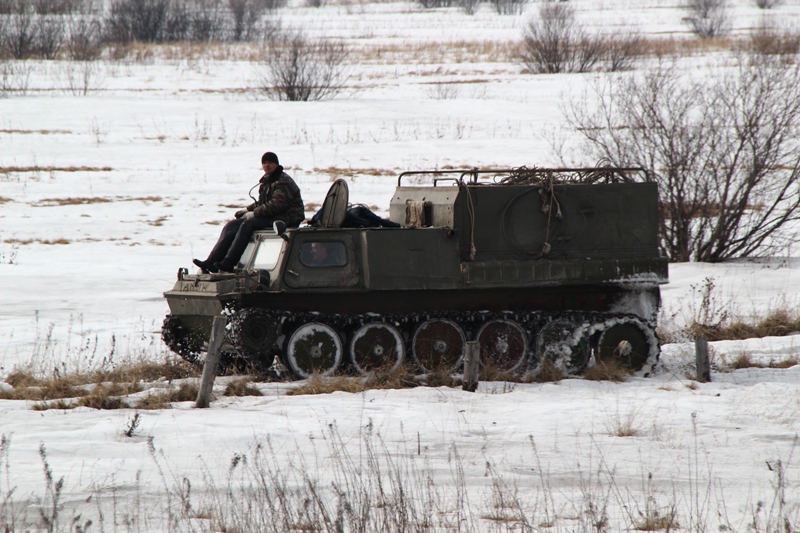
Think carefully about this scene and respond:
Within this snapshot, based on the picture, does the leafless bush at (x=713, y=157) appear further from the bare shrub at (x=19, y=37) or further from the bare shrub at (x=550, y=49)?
the bare shrub at (x=19, y=37)

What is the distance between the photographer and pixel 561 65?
48.7 m

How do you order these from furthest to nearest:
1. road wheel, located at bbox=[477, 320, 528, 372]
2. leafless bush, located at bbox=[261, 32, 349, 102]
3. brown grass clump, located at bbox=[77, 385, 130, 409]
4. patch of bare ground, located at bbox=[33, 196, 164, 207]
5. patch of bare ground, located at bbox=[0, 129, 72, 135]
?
leafless bush, located at bbox=[261, 32, 349, 102] < patch of bare ground, located at bbox=[0, 129, 72, 135] < patch of bare ground, located at bbox=[33, 196, 164, 207] < road wheel, located at bbox=[477, 320, 528, 372] < brown grass clump, located at bbox=[77, 385, 130, 409]

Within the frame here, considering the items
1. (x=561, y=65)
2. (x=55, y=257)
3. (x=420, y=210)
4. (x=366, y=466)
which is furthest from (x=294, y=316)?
(x=561, y=65)

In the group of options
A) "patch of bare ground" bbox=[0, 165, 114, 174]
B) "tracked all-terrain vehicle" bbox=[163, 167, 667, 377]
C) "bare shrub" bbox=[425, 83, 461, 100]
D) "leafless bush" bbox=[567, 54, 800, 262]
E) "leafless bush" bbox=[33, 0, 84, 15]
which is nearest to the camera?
"tracked all-terrain vehicle" bbox=[163, 167, 667, 377]

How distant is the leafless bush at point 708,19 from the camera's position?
65.8m

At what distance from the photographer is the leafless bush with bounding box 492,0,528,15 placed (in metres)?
92.1

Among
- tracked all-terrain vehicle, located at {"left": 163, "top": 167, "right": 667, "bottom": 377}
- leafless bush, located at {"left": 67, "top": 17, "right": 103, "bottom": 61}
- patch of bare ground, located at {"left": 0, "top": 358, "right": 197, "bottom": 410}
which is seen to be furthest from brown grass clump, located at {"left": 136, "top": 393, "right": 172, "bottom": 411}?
leafless bush, located at {"left": 67, "top": 17, "right": 103, "bottom": 61}

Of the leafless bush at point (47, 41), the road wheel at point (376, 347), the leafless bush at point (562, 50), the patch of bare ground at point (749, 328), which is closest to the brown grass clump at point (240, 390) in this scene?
the road wheel at point (376, 347)

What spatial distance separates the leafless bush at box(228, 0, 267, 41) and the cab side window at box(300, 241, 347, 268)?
6602 centimetres

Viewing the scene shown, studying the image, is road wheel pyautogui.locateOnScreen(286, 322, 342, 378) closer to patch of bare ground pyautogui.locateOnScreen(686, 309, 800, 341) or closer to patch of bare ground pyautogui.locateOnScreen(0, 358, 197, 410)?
patch of bare ground pyautogui.locateOnScreen(0, 358, 197, 410)

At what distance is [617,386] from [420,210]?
10.5 feet

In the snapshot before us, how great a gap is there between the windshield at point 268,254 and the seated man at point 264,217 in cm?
37

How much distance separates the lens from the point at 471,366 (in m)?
9.62

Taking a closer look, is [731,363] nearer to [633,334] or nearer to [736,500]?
[633,334]
